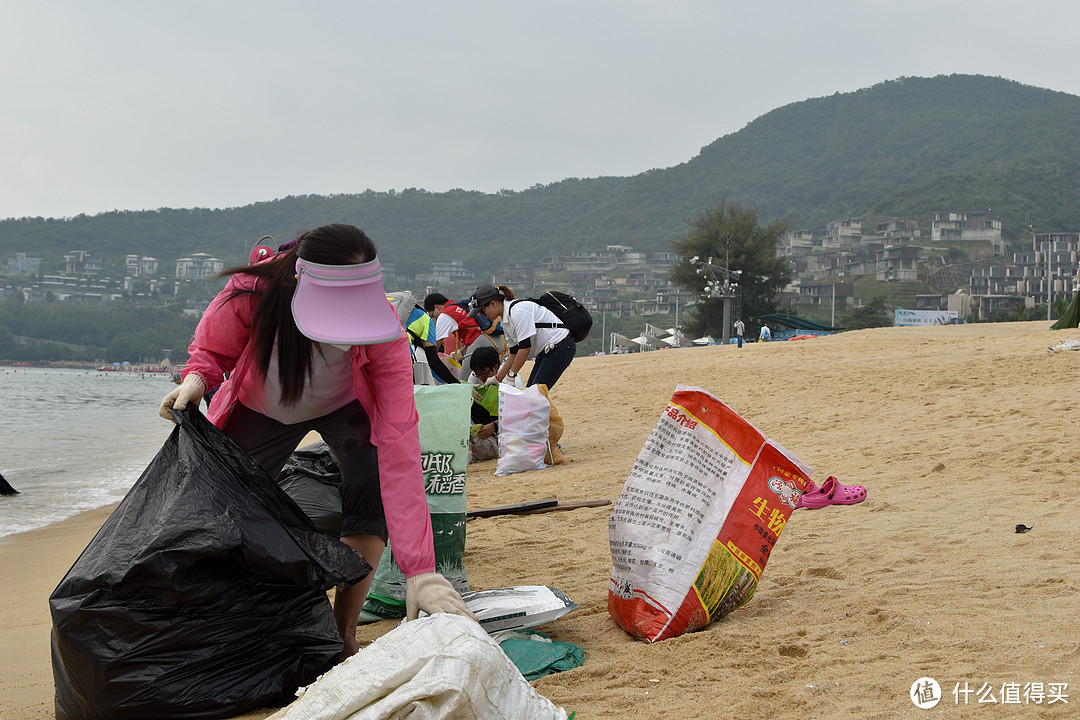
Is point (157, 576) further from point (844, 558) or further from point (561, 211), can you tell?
point (561, 211)

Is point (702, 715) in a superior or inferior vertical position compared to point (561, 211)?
inferior

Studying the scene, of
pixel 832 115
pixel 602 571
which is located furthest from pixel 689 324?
pixel 832 115

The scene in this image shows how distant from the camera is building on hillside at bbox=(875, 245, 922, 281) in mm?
69438

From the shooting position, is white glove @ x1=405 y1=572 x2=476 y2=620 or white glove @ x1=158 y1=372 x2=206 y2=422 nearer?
white glove @ x1=405 y1=572 x2=476 y2=620

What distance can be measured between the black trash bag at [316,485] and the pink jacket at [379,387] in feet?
2.30

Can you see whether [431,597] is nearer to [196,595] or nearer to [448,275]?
[196,595]

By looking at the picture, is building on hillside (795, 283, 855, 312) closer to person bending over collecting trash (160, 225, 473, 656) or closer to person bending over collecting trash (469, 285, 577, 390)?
person bending over collecting trash (469, 285, 577, 390)

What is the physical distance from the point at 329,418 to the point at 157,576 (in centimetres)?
67

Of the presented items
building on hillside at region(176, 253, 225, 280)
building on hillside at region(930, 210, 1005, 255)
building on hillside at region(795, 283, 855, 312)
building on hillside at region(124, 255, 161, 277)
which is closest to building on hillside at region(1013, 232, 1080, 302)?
building on hillside at region(930, 210, 1005, 255)

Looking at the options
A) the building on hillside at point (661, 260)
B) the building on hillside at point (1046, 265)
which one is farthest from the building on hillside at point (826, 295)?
the building on hillside at point (661, 260)

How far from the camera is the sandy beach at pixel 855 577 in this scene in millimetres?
1789

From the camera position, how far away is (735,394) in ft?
30.4

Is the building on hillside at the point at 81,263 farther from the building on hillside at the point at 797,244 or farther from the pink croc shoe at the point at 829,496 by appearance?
the building on hillside at the point at 797,244

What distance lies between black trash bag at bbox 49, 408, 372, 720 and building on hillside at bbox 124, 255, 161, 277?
59.2 m
